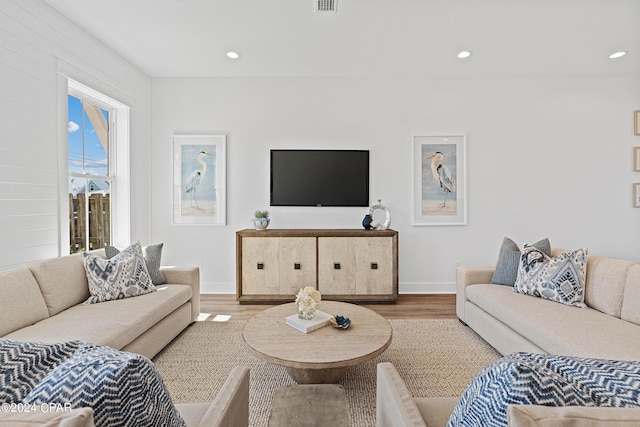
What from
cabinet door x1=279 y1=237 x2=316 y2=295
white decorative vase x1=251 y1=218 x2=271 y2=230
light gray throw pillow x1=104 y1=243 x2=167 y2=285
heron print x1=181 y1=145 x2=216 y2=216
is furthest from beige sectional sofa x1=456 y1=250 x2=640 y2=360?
heron print x1=181 y1=145 x2=216 y2=216

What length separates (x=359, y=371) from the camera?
2164mm

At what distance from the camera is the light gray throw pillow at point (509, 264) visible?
2.77m

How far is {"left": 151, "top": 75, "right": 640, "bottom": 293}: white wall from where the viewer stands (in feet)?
13.1

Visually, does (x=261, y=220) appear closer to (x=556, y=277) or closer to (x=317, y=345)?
(x=317, y=345)

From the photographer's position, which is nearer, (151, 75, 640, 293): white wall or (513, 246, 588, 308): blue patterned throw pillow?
(513, 246, 588, 308): blue patterned throw pillow

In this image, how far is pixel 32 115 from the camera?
243 centimetres

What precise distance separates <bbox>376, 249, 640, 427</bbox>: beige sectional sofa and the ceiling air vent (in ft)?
8.59

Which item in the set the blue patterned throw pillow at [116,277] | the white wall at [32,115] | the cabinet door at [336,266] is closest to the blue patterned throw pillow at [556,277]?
the cabinet door at [336,266]

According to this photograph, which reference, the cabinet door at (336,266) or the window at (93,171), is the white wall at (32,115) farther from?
the cabinet door at (336,266)

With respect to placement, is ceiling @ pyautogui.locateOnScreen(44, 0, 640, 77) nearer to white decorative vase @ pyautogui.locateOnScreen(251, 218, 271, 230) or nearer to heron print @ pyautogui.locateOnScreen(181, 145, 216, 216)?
heron print @ pyautogui.locateOnScreen(181, 145, 216, 216)

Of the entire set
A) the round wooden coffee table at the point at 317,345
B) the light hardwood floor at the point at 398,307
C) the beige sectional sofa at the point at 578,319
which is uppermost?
the beige sectional sofa at the point at 578,319

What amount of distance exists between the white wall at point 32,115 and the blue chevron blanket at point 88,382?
7.18 ft

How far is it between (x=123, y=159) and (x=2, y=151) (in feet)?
4.79

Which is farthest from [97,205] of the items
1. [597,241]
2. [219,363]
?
[597,241]
